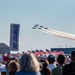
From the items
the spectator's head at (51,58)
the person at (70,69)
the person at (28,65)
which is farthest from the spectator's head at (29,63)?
the spectator's head at (51,58)

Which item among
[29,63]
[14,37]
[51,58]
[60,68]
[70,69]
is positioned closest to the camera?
[29,63]

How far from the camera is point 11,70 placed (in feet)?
21.1

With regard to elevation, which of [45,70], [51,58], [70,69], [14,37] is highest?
[14,37]

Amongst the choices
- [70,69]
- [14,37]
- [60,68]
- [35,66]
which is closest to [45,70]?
[60,68]

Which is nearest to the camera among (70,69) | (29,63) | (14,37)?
(29,63)

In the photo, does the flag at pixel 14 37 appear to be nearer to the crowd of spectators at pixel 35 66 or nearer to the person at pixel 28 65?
the crowd of spectators at pixel 35 66

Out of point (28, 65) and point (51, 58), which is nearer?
point (28, 65)

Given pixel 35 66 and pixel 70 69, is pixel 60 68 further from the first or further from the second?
pixel 35 66

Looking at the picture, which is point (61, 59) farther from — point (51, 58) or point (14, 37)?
point (14, 37)

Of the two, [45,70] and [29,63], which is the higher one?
[29,63]

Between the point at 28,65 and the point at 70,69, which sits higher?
the point at 28,65

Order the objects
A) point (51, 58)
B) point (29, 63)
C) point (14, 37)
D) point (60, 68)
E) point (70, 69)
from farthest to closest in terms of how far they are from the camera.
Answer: point (14, 37)
point (51, 58)
point (60, 68)
point (70, 69)
point (29, 63)

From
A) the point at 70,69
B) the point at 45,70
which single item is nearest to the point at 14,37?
the point at 45,70

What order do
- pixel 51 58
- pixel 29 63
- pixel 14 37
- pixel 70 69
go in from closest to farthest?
1. pixel 29 63
2. pixel 70 69
3. pixel 51 58
4. pixel 14 37
